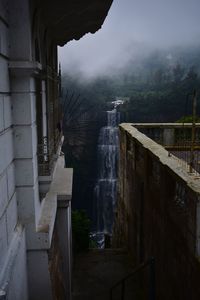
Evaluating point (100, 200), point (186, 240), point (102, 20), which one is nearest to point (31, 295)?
point (186, 240)

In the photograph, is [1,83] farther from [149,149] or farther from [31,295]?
[149,149]

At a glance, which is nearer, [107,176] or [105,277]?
[105,277]

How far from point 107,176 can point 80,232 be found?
103 ft

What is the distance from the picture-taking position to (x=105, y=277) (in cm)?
1101

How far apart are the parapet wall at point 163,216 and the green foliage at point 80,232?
132 cm

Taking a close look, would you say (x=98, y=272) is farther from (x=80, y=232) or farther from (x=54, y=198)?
(x=54, y=198)

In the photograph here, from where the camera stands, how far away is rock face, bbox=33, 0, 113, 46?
23.4ft

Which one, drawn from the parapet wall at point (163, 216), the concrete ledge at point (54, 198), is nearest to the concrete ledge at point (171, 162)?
the parapet wall at point (163, 216)

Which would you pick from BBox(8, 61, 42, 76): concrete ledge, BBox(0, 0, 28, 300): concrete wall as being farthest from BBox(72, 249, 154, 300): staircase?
BBox(8, 61, 42, 76): concrete ledge

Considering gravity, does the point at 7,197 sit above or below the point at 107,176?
above

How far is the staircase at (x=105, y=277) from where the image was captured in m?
10.1

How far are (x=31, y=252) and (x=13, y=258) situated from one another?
3.63 feet

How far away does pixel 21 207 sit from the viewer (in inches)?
230

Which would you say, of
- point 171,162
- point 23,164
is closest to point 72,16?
point 171,162
